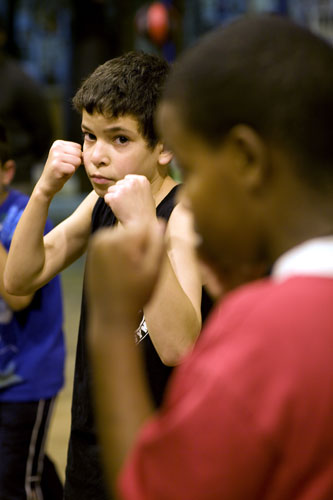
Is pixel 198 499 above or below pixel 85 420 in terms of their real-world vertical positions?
above

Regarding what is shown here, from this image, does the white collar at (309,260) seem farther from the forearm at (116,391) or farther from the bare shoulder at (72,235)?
the bare shoulder at (72,235)

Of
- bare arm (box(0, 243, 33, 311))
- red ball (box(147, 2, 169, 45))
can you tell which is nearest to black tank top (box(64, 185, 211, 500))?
bare arm (box(0, 243, 33, 311))

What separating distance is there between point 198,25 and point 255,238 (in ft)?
52.3

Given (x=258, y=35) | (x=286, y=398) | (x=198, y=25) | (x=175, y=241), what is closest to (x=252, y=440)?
(x=286, y=398)

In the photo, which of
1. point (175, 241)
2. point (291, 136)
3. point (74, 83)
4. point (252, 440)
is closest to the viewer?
point (252, 440)

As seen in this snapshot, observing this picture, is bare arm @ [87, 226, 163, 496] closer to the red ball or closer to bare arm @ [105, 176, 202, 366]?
bare arm @ [105, 176, 202, 366]

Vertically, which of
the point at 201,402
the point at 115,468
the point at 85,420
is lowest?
the point at 85,420

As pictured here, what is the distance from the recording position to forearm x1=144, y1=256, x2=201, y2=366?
1.77 m

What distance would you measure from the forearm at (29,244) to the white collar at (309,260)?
1.22 meters

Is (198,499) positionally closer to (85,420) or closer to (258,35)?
(258,35)

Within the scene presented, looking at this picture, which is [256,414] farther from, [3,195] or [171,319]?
[3,195]

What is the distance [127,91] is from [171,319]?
62 centimetres

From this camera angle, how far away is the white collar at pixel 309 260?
Answer: 1.04 meters

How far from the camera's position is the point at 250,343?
99 cm
